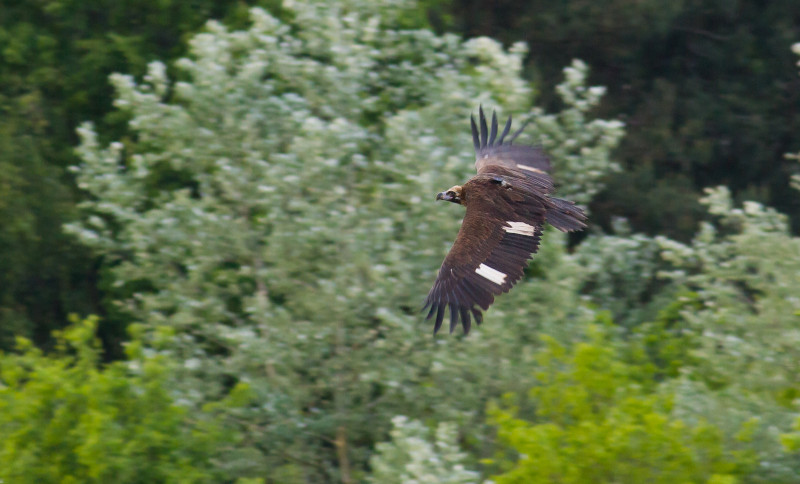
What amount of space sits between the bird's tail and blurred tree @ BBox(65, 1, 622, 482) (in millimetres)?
3330

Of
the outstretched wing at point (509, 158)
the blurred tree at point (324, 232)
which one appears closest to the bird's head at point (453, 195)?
the outstretched wing at point (509, 158)

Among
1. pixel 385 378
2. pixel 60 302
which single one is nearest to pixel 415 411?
pixel 385 378

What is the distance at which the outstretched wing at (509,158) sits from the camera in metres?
9.59

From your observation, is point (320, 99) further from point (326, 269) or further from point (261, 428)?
point (261, 428)

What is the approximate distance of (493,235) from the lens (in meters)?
8.82

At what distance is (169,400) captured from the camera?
1177 cm

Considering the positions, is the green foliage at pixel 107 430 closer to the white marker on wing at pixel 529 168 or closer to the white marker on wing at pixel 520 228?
the white marker on wing at pixel 529 168

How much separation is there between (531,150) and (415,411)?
3.59 m

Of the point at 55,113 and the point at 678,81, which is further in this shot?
the point at 678,81

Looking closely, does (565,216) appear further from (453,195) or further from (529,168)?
(453,195)

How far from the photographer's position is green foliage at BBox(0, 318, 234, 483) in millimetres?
11328

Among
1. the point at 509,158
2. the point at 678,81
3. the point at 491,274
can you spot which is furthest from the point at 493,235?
the point at 678,81

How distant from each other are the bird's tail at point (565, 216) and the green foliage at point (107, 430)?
14.7 ft

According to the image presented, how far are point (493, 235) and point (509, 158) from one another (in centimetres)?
131
